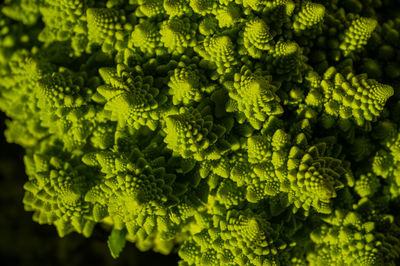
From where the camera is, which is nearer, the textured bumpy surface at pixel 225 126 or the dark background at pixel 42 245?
the textured bumpy surface at pixel 225 126

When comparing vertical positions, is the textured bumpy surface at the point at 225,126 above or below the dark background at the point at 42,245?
above

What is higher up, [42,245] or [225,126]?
[225,126]

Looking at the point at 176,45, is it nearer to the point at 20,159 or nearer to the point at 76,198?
the point at 76,198

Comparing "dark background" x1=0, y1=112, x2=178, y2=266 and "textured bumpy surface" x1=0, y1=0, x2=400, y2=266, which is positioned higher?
"textured bumpy surface" x1=0, y1=0, x2=400, y2=266

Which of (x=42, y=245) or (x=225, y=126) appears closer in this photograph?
(x=225, y=126)
